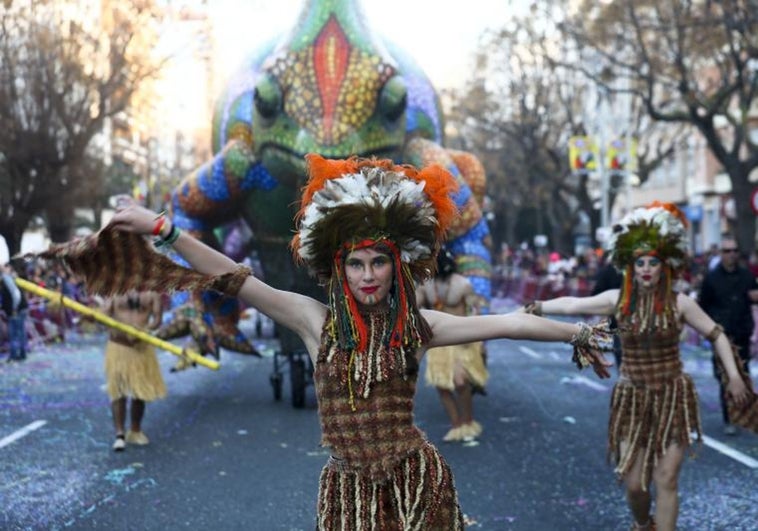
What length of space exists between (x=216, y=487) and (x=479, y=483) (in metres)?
1.86

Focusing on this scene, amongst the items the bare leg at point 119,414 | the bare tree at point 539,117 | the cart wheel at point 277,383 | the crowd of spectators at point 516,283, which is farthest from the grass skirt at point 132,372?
the bare tree at point 539,117

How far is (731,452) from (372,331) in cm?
557

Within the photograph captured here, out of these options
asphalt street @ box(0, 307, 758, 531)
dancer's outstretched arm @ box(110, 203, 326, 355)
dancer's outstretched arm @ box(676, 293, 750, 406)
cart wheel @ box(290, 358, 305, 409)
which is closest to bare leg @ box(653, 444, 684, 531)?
asphalt street @ box(0, 307, 758, 531)

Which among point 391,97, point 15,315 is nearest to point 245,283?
point 391,97

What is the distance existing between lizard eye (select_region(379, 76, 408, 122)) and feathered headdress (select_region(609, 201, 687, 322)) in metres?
3.74

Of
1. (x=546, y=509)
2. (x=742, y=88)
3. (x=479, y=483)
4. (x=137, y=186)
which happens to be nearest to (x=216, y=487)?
(x=479, y=483)

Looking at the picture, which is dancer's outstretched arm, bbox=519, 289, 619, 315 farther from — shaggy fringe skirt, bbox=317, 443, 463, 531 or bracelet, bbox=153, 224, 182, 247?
bracelet, bbox=153, 224, 182, 247

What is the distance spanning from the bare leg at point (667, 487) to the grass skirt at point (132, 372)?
4766mm

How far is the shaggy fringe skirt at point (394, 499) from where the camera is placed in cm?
362

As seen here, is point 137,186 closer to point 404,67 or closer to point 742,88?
point 742,88

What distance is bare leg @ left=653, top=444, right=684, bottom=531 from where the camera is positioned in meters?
5.22

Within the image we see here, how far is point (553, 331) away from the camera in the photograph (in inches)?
148

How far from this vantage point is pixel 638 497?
539 centimetres

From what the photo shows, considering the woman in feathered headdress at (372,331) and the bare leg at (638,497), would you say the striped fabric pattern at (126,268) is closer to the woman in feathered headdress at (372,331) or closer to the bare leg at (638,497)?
the woman in feathered headdress at (372,331)
